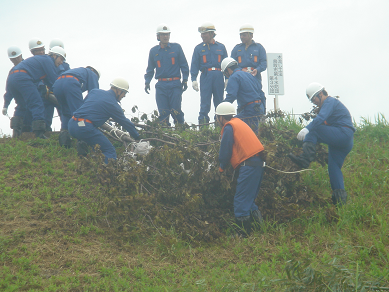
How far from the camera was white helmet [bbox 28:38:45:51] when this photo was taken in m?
9.45

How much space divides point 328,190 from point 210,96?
3.97 m

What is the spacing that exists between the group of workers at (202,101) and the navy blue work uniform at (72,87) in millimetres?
20

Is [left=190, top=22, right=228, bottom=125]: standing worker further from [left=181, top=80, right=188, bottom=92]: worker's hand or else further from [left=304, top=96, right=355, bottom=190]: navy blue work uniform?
[left=304, top=96, right=355, bottom=190]: navy blue work uniform

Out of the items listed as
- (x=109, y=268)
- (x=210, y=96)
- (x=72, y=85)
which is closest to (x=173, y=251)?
(x=109, y=268)

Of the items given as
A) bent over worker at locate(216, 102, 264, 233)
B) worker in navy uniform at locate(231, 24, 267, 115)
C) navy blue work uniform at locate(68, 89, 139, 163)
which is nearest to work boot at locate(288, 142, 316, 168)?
bent over worker at locate(216, 102, 264, 233)

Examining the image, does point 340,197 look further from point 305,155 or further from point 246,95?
point 246,95

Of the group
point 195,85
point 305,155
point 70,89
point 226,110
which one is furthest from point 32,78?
point 305,155

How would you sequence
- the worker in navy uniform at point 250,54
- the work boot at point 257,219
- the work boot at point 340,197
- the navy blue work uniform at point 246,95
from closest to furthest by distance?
the work boot at point 257,219, the work boot at point 340,197, the navy blue work uniform at point 246,95, the worker in navy uniform at point 250,54

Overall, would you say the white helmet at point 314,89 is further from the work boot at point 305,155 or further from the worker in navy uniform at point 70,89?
the worker in navy uniform at point 70,89

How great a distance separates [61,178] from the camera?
717cm

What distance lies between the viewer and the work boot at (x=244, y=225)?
582 cm

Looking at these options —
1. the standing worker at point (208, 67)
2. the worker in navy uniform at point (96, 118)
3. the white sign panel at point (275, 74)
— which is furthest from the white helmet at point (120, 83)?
the white sign panel at point (275, 74)

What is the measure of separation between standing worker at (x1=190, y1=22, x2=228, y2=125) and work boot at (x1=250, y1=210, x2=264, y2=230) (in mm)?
4040

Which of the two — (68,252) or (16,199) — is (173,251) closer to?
(68,252)
